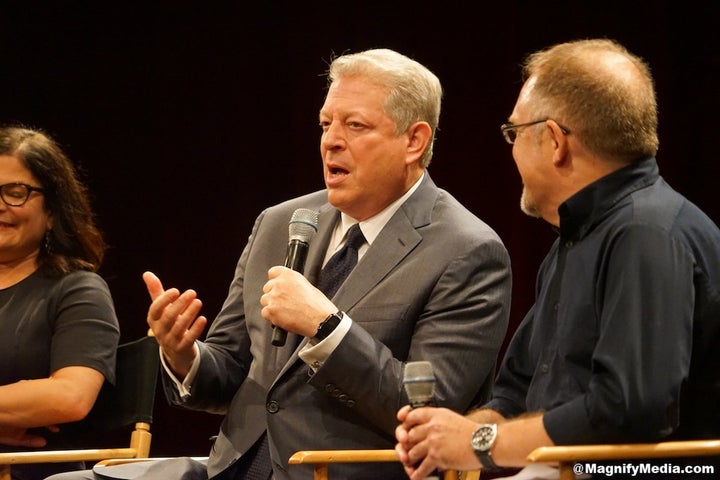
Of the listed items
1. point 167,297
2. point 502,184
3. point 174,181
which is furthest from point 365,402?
point 174,181

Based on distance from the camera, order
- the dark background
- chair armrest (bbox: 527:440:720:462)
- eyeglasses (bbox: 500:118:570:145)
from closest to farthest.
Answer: chair armrest (bbox: 527:440:720:462) < eyeglasses (bbox: 500:118:570:145) < the dark background

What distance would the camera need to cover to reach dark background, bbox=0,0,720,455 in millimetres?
4445

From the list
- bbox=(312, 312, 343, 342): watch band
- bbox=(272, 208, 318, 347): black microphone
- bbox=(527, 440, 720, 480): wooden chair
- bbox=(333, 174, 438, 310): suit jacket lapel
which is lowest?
bbox=(527, 440, 720, 480): wooden chair

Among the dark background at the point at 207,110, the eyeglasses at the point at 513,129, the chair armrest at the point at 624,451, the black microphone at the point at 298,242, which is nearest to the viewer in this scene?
the chair armrest at the point at 624,451

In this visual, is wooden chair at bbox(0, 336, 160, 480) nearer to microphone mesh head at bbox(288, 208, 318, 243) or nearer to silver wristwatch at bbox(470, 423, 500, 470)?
microphone mesh head at bbox(288, 208, 318, 243)

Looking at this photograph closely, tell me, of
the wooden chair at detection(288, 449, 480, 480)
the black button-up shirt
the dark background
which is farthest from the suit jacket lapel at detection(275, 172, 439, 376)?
the dark background

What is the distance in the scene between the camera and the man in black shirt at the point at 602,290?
1.79 m

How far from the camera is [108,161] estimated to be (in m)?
4.70

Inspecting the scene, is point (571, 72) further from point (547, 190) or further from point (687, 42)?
point (687, 42)

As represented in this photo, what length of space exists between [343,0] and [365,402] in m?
2.60

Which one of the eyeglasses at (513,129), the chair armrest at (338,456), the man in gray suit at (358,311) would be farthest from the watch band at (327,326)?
the eyeglasses at (513,129)

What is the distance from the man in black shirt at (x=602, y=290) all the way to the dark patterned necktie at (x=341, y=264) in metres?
0.57

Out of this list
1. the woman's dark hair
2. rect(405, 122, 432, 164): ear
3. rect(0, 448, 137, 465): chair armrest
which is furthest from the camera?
the woman's dark hair

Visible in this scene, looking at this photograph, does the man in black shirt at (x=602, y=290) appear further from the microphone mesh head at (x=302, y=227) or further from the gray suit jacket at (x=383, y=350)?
the microphone mesh head at (x=302, y=227)
